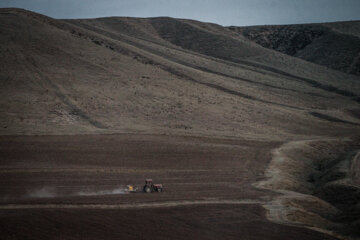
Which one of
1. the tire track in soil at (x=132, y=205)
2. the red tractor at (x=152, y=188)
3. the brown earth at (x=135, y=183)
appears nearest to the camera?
the brown earth at (x=135, y=183)

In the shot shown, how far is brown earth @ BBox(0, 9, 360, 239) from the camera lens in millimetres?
18156

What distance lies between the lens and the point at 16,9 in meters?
79.9

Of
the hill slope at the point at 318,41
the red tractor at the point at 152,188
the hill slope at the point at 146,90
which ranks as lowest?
the red tractor at the point at 152,188

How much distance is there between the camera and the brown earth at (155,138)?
18156 millimetres

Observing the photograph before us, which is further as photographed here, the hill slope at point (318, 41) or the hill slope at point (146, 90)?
the hill slope at point (318, 41)

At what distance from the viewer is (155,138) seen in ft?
124

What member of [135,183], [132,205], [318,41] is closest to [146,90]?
[135,183]

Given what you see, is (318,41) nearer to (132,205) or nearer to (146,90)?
(146,90)

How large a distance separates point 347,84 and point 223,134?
53.5m

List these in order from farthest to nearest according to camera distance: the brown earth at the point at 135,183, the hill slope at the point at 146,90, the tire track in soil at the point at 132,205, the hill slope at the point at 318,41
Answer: the hill slope at the point at 318,41, the hill slope at the point at 146,90, the tire track in soil at the point at 132,205, the brown earth at the point at 135,183

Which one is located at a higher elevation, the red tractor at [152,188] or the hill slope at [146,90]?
the hill slope at [146,90]

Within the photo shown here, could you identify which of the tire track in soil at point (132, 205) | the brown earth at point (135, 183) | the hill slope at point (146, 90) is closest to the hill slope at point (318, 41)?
the hill slope at point (146, 90)

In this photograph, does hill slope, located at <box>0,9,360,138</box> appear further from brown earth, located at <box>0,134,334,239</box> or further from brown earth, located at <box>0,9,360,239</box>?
brown earth, located at <box>0,134,334,239</box>

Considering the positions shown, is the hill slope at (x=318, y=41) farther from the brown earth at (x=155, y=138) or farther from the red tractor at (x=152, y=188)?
the red tractor at (x=152, y=188)
